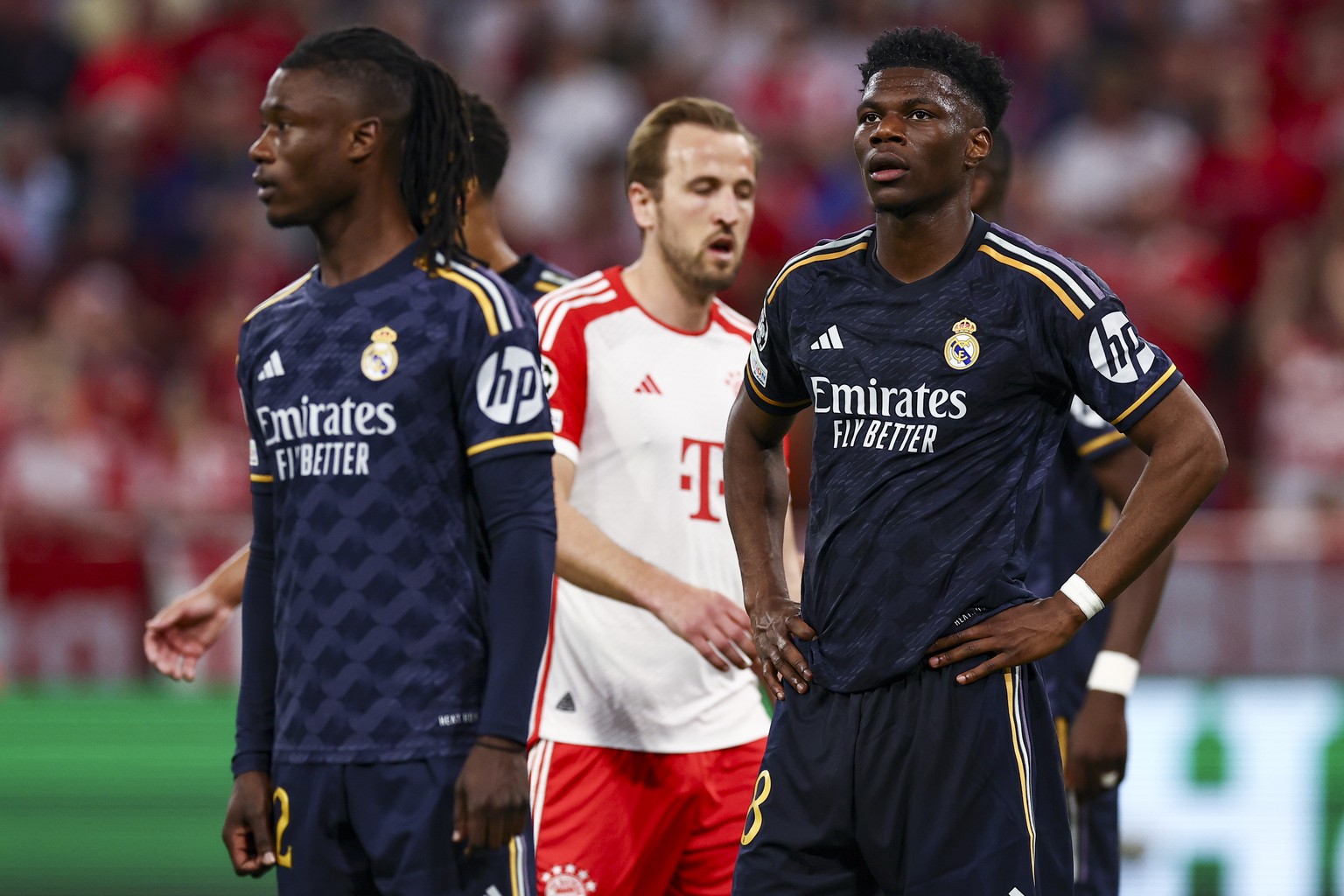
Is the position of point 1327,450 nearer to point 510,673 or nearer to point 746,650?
point 746,650

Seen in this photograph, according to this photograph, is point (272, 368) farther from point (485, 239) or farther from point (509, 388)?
point (485, 239)

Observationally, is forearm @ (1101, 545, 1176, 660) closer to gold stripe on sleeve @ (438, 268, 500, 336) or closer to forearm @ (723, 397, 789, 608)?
forearm @ (723, 397, 789, 608)

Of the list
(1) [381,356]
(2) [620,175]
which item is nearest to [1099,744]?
(1) [381,356]

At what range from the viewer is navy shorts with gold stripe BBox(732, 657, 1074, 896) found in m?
3.66

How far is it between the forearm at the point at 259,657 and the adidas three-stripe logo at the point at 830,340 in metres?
1.17

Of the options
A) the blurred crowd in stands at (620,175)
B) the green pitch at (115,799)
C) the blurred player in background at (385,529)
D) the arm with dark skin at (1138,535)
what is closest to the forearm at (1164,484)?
the arm with dark skin at (1138,535)

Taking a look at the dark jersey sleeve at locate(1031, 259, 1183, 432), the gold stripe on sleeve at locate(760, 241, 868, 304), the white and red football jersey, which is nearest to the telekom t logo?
the white and red football jersey

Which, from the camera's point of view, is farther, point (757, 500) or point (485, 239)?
point (485, 239)

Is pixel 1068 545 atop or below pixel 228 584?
atop

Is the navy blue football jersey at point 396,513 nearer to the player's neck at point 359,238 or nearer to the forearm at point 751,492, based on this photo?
the player's neck at point 359,238

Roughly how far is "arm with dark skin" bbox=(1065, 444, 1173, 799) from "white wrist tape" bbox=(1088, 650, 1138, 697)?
0.04 feet

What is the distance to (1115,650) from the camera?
4.86m

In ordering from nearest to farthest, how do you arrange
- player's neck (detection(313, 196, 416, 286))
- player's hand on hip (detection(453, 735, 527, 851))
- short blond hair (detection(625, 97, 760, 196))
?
player's hand on hip (detection(453, 735, 527, 851)) → player's neck (detection(313, 196, 416, 286)) → short blond hair (detection(625, 97, 760, 196))

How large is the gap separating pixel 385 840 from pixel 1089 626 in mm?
2456
